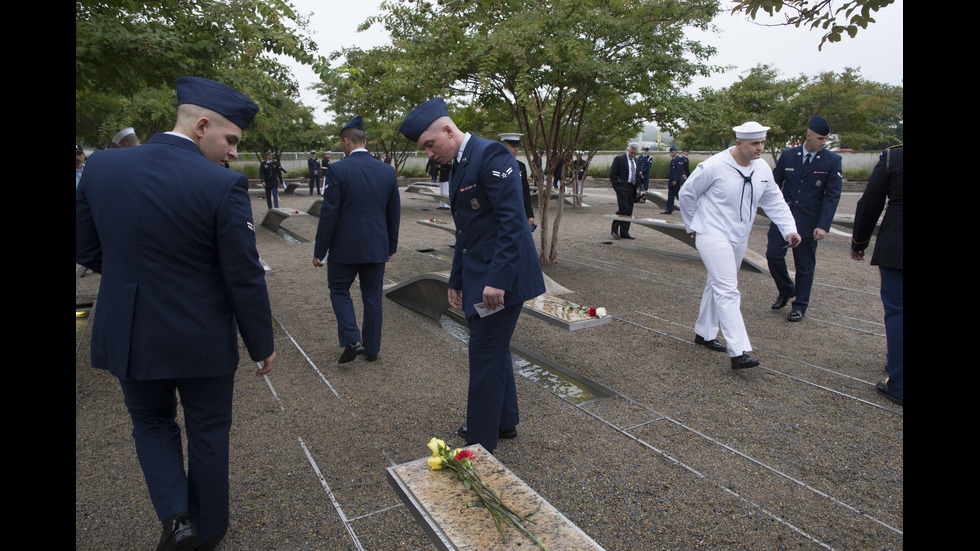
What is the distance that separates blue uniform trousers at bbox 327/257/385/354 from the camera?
5.29 metres

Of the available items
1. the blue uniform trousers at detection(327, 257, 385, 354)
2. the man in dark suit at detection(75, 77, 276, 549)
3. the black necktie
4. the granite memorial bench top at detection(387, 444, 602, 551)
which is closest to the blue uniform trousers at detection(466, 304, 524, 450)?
the granite memorial bench top at detection(387, 444, 602, 551)

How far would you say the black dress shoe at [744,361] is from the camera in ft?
16.1

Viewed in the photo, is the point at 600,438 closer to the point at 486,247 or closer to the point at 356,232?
the point at 486,247

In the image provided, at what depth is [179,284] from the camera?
2.47m

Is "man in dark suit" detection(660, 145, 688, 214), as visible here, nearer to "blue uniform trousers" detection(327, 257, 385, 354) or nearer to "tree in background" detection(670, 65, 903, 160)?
"tree in background" detection(670, 65, 903, 160)

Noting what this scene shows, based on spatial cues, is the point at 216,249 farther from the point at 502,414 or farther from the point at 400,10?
the point at 400,10

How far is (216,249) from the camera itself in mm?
2525

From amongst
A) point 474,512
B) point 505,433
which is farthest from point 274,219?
point 474,512

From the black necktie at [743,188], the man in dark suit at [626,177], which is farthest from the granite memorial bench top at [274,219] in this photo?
the black necktie at [743,188]

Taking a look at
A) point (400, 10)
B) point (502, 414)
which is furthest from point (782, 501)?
point (400, 10)

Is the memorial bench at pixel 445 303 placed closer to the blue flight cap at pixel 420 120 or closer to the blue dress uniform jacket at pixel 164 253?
the blue flight cap at pixel 420 120

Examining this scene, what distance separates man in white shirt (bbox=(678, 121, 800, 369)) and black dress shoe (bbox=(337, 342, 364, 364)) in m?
3.05

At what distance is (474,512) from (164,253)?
1608 mm
